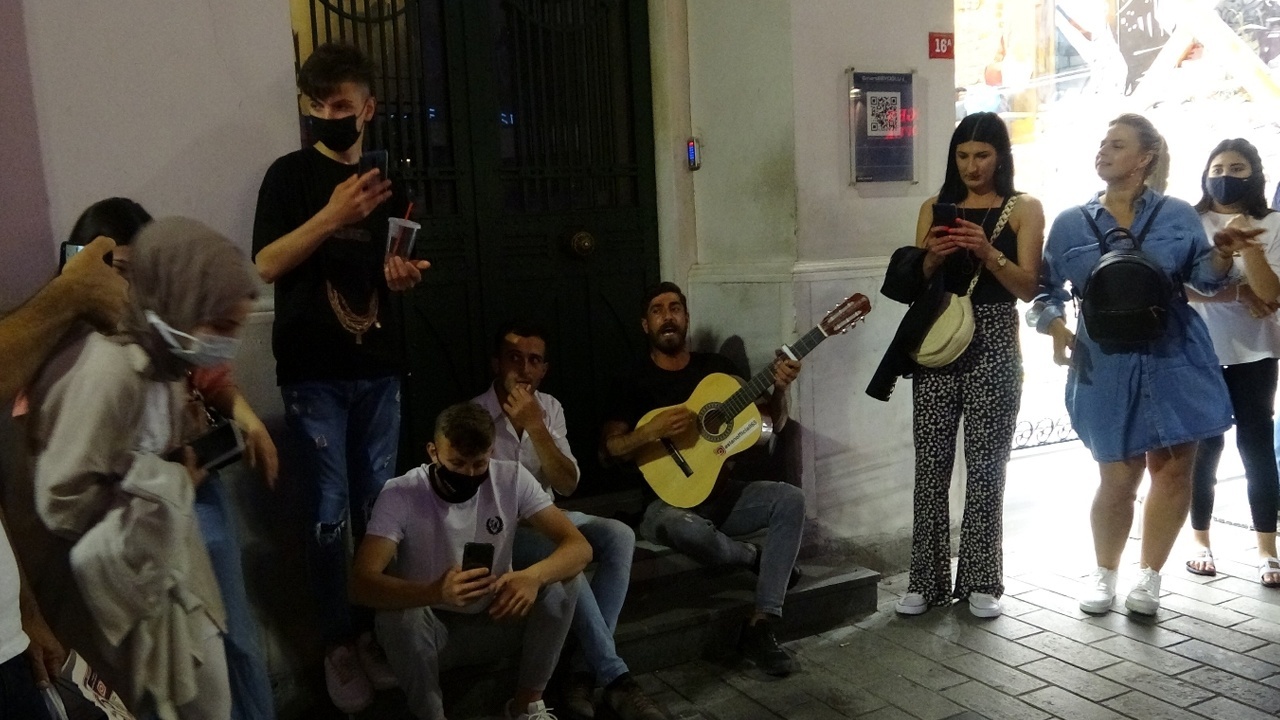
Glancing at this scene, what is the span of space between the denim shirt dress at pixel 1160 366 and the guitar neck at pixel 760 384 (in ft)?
3.33

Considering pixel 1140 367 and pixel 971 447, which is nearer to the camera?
pixel 1140 367

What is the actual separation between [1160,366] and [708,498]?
1.91 meters

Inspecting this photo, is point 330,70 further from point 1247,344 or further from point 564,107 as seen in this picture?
point 1247,344

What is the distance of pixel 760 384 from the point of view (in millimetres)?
4105

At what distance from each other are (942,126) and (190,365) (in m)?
4.11

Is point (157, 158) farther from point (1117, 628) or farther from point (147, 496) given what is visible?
point (1117, 628)

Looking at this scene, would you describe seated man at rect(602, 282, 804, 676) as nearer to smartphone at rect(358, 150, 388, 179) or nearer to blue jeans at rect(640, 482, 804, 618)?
blue jeans at rect(640, 482, 804, 618)

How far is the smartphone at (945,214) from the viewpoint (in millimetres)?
4051

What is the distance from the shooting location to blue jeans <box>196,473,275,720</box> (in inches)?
108

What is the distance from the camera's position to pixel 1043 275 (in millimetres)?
4371

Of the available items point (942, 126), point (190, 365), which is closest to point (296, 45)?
point (190, 365)

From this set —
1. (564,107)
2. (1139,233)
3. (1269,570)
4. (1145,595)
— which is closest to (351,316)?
(564,107)

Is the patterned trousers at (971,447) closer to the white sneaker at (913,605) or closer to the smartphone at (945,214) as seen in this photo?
the white sneaker at (913,605)

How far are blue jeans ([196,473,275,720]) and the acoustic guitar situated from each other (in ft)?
5.62
